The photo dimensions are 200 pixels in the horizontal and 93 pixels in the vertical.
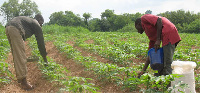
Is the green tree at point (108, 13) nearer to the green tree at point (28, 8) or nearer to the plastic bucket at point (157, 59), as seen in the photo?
the green tree at point (28, 8)

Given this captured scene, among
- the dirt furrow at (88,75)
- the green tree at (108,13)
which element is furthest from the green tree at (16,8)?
the dirt furrow at (88,75)

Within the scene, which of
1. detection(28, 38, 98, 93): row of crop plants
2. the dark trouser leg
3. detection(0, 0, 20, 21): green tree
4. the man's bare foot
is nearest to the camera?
detection(28, 38, 98, 93): row of crop plants

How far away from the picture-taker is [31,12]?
2151 inches

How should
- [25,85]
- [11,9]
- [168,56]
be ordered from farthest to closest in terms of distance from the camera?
[11,9] < [25,85] < [168,56]

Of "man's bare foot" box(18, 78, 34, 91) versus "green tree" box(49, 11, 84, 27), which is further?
"green tree" box(49, 11, 84, 27)

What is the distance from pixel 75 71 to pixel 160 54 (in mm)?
2508

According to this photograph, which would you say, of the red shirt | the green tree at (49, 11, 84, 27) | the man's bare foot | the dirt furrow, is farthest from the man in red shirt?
the green tree at (49, 11, 84, 27)

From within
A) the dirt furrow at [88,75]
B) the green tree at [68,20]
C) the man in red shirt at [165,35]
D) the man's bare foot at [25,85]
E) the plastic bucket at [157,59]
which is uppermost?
the green tree at [68,20]

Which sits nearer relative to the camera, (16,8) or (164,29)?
(164,29)

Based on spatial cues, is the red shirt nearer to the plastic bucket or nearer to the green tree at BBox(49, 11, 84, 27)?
the plastic bucket

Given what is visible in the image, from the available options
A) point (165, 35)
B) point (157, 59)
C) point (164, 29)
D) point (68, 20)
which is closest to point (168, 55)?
point (157, 59)

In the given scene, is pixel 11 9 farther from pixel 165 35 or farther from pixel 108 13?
pixel 165 35

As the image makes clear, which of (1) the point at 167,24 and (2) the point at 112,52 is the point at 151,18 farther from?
(2) the point at 112,52

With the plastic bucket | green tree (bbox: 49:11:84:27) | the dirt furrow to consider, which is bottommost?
the dirt furrow
